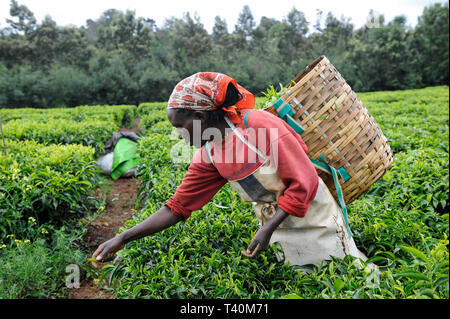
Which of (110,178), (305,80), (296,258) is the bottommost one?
(110,178)

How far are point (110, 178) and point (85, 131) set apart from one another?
104cm

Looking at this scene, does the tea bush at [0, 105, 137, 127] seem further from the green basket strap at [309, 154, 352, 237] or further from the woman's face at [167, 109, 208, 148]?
the green basket strap at [309, 154, 352, 237]

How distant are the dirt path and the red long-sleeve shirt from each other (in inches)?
76.2

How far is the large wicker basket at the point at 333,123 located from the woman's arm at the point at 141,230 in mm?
784

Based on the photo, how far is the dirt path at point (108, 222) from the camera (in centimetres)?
302

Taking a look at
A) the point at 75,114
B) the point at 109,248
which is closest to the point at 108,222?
the point at 109,248

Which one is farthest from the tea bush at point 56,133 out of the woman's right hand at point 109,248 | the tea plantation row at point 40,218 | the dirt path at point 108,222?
the woman's right hand at point 109,248

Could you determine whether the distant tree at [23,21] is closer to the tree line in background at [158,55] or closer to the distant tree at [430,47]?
the tree line in background at [158,55]

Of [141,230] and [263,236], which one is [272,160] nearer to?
[263,236]

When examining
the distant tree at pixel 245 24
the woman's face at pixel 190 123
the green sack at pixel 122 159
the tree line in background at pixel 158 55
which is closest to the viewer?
the woman's face at pixel 190 123

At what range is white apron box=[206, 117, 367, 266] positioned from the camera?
1.55 meters

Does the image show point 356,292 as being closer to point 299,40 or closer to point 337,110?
point 337,110

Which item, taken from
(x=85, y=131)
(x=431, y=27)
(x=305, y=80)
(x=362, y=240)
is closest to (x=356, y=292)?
(x=362, y=240)

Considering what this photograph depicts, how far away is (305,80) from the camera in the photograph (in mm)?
1568
